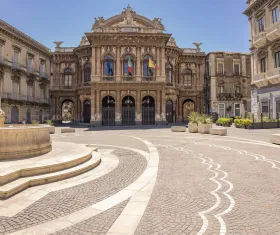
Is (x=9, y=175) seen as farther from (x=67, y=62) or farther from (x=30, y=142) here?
(x=67, y=62)

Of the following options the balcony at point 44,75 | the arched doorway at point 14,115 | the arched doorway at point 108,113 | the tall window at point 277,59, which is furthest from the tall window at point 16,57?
the tall window at point 277,59

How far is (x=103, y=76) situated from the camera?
30109 millimetres

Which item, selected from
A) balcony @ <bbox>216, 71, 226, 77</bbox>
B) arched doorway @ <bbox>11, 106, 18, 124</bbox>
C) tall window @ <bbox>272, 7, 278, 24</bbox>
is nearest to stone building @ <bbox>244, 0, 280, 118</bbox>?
tall window @ <bbox>272, 7, 278, 24</bbox>

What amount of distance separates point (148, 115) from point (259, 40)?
17.3 m

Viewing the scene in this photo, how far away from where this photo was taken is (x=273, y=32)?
21.8 meters

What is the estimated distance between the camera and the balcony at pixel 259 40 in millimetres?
23547

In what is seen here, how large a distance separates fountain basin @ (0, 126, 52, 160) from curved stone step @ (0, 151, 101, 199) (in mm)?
1862

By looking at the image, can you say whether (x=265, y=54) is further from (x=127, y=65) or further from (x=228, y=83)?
(x=127, y=65)

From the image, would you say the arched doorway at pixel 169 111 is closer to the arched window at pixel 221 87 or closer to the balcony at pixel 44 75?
the arched window at pixel 221 87

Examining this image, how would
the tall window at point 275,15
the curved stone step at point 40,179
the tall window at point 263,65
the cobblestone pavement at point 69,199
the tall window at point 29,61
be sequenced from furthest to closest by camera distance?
1. the tall window at point 29,61
2. the tall window at point 263,65
3. the tall window at point 275,15
4. the curved stone step at point 40,179
5. the cobblestone pavement at point 69,199

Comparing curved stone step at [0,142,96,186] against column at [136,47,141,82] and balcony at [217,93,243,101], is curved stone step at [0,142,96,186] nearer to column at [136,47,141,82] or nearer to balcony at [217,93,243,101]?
column at [136,47,141,82]

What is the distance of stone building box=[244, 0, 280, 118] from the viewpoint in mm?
22203

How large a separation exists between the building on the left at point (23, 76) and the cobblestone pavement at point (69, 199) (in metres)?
28.9

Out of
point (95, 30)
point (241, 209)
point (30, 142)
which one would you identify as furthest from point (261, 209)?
point (95, 30)
